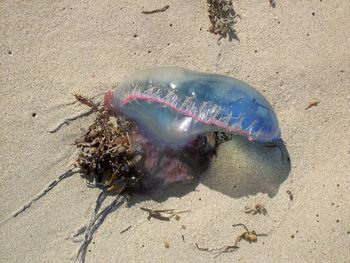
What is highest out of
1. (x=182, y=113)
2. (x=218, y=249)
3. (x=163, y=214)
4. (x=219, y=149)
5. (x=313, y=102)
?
(x=182, y=113)

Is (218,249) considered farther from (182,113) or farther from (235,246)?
(182,113)

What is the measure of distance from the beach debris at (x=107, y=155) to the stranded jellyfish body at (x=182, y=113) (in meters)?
0.08

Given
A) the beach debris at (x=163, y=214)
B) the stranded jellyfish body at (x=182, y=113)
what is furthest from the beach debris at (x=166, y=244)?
the stranded jellyfish body at (x=182, y=113)

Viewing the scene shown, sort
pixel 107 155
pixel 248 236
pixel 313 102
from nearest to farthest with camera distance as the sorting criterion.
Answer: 1. pixel 107 155
2. pixel 248 236
3. pixel 313 102

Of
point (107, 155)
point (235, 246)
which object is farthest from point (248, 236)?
point (107, 155)

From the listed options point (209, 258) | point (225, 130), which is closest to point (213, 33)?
point (225, 130)

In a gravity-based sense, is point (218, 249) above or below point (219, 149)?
below

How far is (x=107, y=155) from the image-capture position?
11.4ft

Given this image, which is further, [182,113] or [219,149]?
[219,149]

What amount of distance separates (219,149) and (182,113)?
503mm

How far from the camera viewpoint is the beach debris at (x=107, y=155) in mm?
3479

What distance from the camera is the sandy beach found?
138 inches

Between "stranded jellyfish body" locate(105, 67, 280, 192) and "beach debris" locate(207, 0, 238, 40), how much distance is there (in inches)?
16.0

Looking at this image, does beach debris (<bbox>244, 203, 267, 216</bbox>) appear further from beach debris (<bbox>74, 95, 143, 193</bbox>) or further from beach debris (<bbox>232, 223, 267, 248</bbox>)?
beach debris (<bbox>74, 95, 143, 193</bbox>)
